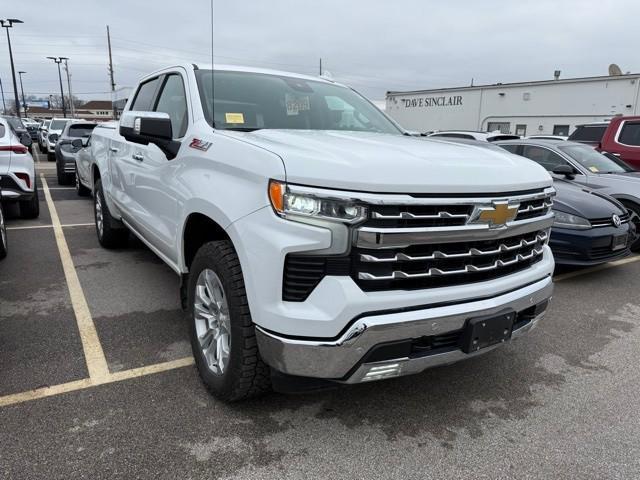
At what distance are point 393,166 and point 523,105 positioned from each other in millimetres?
24356

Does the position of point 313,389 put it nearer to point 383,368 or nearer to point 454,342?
point 383,368

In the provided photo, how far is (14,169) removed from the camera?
268 inches

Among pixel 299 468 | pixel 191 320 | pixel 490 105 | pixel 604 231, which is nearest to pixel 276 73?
pixel 191 320

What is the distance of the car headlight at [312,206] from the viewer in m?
2.04

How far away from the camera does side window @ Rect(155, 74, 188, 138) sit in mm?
3311

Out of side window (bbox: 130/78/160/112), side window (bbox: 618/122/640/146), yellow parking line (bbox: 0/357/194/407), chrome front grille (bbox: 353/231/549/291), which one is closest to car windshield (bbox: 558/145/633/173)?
side window (bbox: 618/122/640/146)

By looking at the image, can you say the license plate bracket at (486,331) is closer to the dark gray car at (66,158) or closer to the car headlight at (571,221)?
the car headlight at (571,221)

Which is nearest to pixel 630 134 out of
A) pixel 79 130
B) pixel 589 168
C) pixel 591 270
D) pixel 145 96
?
pixel 589 168

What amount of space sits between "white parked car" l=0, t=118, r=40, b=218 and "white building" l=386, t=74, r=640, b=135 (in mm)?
20400

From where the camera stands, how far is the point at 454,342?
2.33 m

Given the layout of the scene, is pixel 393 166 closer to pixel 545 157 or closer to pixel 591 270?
pixel 591 270

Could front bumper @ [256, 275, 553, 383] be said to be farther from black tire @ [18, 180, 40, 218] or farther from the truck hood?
black tire @ [18, 180, 40, 218]

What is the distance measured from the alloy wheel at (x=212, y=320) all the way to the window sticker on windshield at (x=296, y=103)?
1403 mm

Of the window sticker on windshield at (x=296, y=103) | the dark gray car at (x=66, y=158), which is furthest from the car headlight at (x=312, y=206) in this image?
the dark gray car at (x=66, y=158)
